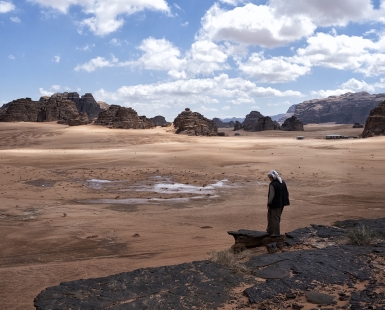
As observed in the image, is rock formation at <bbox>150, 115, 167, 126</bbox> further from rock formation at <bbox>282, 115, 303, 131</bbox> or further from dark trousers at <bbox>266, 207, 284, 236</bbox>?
dark trousers at <bbox>266, 207, 284, 236</bbox>

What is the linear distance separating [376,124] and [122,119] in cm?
3416

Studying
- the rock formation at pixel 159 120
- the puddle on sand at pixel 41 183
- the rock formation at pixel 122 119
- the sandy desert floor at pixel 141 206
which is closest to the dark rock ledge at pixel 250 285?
the sandy desert floor at pixel 141 206

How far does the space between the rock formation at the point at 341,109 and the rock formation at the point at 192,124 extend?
107265 millimetres

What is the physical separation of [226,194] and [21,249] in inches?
316

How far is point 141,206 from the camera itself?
12.2 m

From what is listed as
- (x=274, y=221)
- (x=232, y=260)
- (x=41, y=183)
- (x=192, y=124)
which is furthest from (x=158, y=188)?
(x=192, y=124)

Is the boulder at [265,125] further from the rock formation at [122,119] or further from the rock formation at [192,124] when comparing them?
the rock formation at [122,119]

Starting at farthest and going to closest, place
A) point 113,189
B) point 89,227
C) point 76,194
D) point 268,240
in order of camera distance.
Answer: point 113,189
point 76,194
point 89,227
point 268,240

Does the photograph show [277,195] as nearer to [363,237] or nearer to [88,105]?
[363,237]

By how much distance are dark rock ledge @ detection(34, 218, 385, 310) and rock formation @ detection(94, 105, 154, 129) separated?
5031 centimetres

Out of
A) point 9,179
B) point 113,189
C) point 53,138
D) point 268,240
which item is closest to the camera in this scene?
point 268,240

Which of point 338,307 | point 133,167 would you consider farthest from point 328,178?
point 338,307

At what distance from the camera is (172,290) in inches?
203

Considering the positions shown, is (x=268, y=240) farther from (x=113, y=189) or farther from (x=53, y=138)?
(x=53, y=138)
